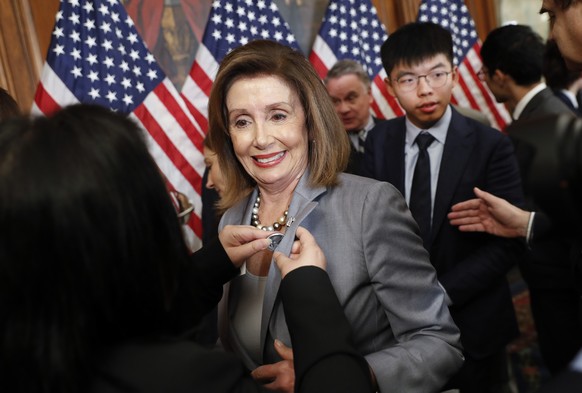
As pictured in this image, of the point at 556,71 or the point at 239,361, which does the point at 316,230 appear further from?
the point at 556,71

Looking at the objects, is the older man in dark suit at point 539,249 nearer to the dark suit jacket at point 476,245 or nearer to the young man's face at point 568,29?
the dark suit jacket at point 476,245

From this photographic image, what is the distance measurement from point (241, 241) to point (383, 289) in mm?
413

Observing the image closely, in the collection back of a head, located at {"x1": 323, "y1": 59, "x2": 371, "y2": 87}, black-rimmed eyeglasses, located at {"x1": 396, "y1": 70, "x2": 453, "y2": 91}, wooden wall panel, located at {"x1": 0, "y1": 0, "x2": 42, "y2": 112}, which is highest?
wooden wall panel, located at {"x1": 0, "y1": 0, "x2": 42, "y2": 112}

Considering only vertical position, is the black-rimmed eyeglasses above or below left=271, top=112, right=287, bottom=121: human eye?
below

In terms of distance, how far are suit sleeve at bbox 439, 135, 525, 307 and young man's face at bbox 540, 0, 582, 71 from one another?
584 millimetres

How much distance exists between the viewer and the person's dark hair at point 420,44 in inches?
109

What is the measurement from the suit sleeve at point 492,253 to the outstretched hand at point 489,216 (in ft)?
0.25

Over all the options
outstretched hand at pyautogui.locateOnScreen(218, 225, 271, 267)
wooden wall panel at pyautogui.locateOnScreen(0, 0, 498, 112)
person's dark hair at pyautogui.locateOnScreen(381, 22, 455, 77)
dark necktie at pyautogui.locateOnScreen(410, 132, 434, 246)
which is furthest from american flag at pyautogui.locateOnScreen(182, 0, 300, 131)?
outstretched hand at pyautogui.locateOnScreen(218, 225, 271, 267)

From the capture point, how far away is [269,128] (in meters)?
1.82

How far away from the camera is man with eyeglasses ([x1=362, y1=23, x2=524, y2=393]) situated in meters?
2.44

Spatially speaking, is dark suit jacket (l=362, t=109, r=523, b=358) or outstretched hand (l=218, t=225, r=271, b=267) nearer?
outstretched hand (l=218, t=225, r=271, b=267)

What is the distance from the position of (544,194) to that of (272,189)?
127 cm

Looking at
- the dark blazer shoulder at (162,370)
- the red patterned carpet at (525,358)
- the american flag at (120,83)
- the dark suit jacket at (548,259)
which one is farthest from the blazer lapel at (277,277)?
the red patterned carpet at (525,358)

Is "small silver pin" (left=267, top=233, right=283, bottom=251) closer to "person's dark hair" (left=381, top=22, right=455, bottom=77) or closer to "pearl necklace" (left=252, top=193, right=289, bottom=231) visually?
"pearl necklace" (left=252, top=193, right=289, bottom=231)
